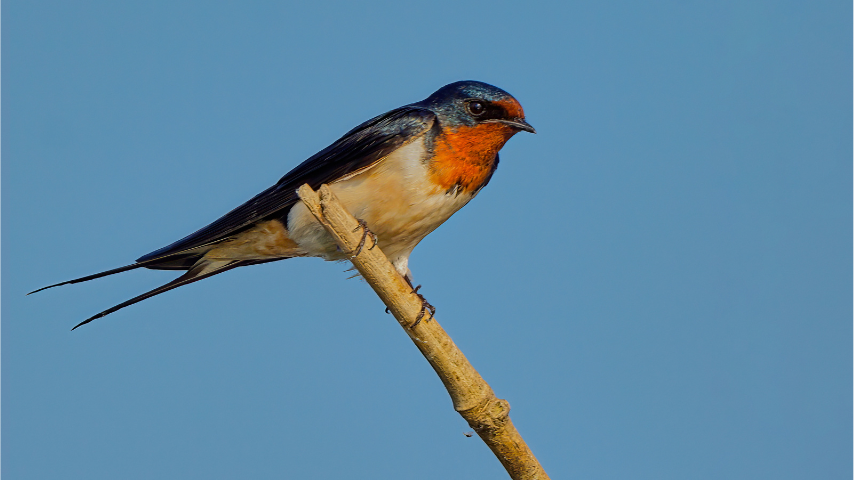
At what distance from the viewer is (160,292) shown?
3850 mm

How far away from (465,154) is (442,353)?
0.99 m

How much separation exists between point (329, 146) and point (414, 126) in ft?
1.58

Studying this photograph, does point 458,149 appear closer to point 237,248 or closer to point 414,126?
point 414,126

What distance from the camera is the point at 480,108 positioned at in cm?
361

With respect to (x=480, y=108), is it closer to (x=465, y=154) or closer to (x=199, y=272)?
(x=465, y=154)

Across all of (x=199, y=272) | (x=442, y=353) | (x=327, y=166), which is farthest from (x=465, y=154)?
(x=199, y=272)

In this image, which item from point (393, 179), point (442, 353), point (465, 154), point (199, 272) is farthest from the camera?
point (199, 272)

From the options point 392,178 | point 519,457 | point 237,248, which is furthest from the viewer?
point 237,248

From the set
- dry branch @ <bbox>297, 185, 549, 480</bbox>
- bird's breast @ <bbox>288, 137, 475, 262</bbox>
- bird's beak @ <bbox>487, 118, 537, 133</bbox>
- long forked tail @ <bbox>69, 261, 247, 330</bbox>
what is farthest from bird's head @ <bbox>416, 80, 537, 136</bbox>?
long forked tail @ <bbox>69, 261, 247, 330</bbox>

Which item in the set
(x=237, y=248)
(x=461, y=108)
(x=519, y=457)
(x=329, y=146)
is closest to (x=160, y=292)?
(x=237, y=248)

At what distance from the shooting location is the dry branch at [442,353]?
290 centimetres

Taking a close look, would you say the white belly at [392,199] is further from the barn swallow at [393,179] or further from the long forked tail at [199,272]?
the long forked tail at [199,272]

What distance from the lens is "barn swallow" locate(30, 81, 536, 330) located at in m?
3.47

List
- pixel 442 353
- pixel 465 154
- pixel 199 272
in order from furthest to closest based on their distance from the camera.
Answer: pixel 199 272
pixel 465 154
pixel 442 353
